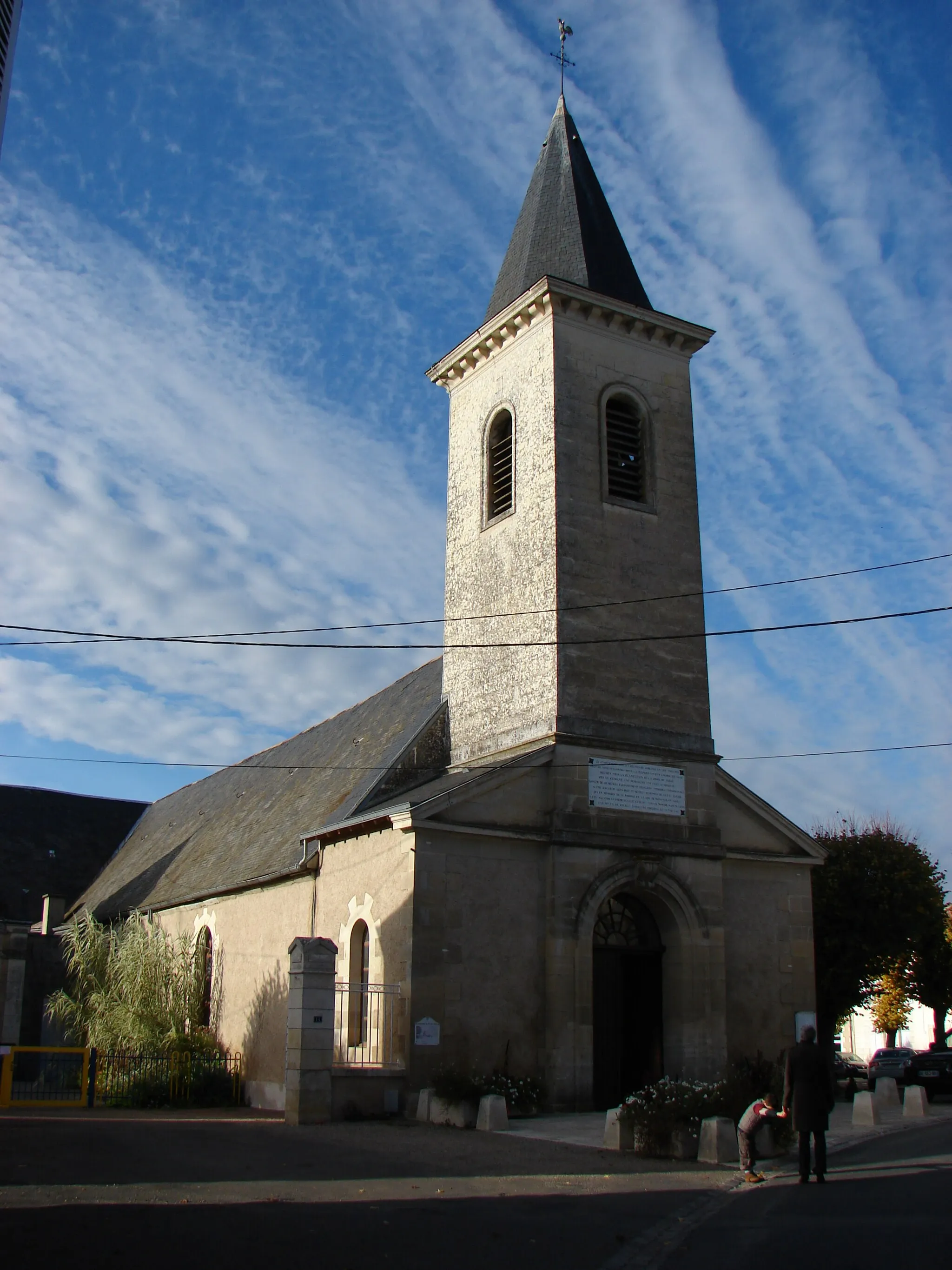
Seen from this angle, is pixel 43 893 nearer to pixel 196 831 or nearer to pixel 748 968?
pixel 196 831

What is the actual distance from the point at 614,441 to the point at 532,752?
5.68 m

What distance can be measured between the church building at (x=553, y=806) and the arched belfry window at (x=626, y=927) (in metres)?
0.04

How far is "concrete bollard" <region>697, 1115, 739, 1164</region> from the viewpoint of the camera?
11.2 meters

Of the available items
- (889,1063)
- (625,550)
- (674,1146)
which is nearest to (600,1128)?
(674,1146)

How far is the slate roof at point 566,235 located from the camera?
2050 cm

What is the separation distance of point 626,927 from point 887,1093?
4322 mm

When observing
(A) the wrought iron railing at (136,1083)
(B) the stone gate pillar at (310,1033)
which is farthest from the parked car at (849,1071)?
(B) the stone gate pillar at (310,1033)

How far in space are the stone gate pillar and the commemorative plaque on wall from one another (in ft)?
15.4

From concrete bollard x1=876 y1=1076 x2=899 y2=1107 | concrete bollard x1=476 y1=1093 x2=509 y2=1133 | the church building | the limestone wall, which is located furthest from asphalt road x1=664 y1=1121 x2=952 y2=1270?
concrete bollard x1=876 y1=1076 x2=899 y2=1107

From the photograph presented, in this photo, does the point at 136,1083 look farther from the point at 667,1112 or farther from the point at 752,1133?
the point at 752,1133

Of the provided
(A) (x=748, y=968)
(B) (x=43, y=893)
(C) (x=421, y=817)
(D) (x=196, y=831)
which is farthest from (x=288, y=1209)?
(B) (x=43, y=893)

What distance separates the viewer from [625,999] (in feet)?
57.0

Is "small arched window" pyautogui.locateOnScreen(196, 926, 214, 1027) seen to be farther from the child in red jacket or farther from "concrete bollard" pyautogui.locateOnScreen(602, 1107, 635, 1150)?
the child in red jacket

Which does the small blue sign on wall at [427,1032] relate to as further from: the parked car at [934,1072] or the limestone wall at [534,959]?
the parked car at [934,1072]
